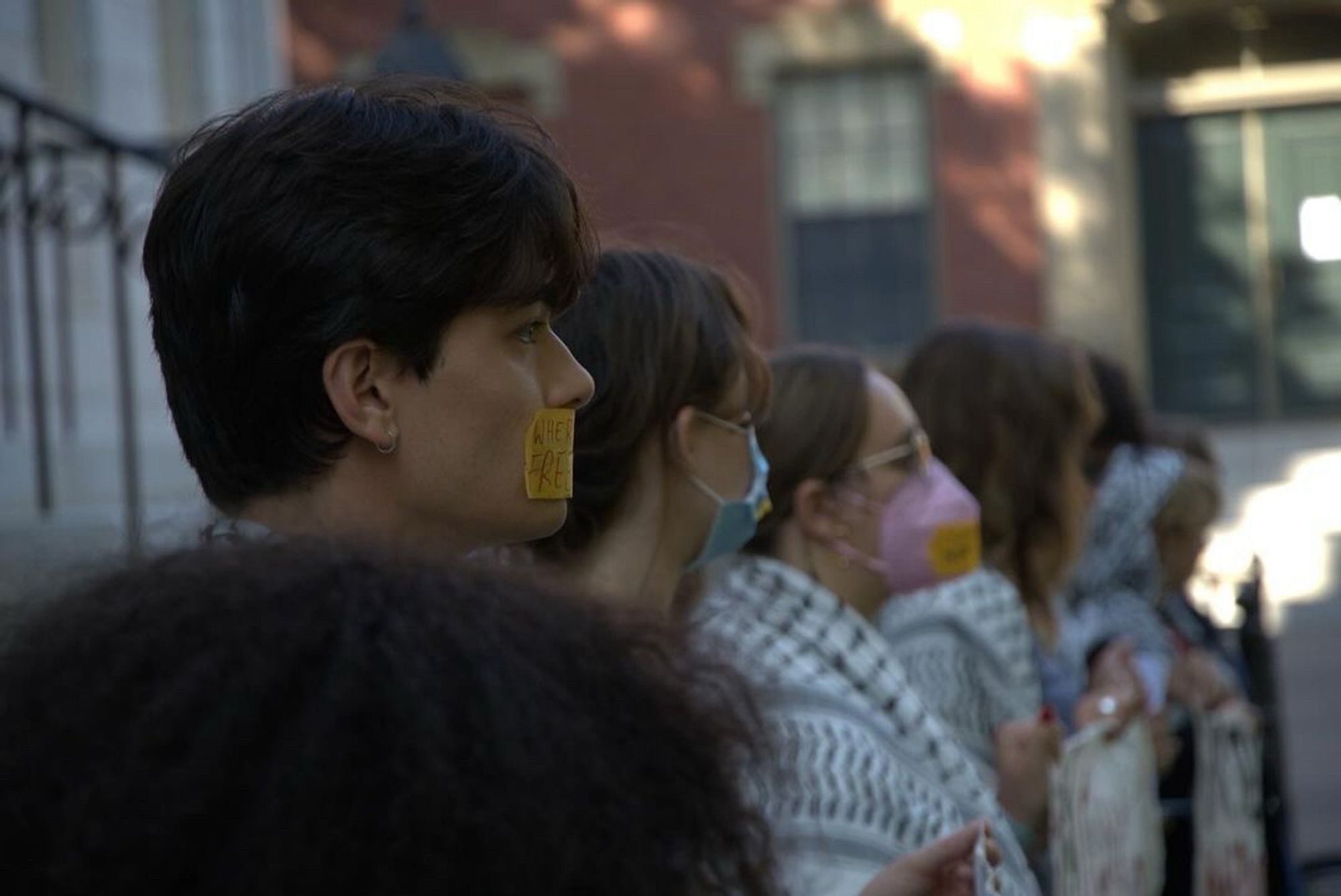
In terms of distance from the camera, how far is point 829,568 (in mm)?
3473

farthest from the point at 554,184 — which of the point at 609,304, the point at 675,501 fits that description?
the point at 675,501

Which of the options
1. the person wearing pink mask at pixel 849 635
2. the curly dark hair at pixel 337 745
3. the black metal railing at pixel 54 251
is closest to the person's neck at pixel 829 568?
the person wearing pink mask at pixel 849 635

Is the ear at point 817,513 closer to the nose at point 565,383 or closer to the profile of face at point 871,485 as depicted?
the profile of face at point 871,485

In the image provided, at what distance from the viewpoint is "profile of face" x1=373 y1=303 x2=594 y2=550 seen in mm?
1798

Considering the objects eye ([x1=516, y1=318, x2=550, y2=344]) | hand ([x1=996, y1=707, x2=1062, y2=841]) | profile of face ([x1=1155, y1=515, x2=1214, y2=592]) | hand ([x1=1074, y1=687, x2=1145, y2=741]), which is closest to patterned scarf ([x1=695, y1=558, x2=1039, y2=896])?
hand ([x1=996, y1=707, x2=1062, y2=841])

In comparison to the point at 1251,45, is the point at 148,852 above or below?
below

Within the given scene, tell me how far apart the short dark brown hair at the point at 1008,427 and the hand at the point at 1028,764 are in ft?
4.21

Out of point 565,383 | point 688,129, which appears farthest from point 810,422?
point 688,129

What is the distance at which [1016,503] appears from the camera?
4.71 meters

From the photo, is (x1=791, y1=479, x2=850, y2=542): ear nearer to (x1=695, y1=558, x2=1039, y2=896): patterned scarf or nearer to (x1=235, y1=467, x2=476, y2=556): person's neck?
(x1=695, y1=558, x2=1039, y2=896): patterned scarf

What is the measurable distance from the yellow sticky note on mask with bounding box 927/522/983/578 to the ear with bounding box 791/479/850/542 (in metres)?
0.26

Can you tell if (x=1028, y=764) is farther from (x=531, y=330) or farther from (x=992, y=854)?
(x=531, y=330)

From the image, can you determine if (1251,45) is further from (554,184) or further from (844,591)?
(554,184)

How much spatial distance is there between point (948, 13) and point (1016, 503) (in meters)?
11.7
